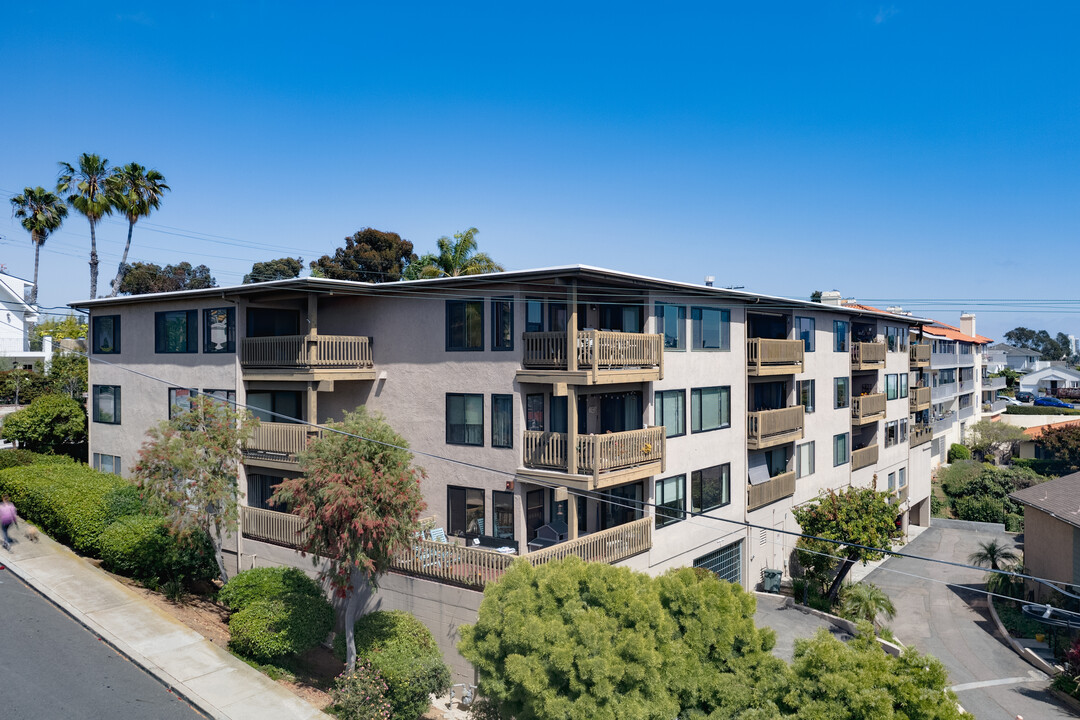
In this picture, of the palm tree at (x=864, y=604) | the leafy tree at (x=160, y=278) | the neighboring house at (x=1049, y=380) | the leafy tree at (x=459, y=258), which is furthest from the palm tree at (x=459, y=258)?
the neighboring house at (x=1049, y=380)

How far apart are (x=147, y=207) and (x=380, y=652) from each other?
3696 centimetres

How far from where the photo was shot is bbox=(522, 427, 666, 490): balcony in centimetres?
1898

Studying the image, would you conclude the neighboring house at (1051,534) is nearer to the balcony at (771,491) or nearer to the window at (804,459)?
the window at (804,459)

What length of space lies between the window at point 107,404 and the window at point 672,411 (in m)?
21.3

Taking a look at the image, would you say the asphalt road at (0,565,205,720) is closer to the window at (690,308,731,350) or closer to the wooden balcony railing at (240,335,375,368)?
the wooden balcony railing at (240,335,375,368)

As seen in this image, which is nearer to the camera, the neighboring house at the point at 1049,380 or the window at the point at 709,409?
the window at the point at 709,409

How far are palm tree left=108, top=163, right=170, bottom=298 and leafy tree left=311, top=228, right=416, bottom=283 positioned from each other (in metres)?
12.7

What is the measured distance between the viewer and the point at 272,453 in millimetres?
23141

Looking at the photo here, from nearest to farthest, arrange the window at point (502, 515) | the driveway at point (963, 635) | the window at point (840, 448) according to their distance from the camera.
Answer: the driveway at point (963, 635), the window at point (502, 515), the window at point (840, 448)

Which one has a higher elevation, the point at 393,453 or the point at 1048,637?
the point at 393,453

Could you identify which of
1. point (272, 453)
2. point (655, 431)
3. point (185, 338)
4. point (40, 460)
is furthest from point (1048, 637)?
point (40, 460)

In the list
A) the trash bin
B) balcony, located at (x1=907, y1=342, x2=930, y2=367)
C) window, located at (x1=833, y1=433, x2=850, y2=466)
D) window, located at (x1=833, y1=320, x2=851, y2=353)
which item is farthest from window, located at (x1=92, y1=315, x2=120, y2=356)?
balcony, located at (x1=907, y1=342, x2=930, y2=367)

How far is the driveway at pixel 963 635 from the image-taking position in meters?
20.1

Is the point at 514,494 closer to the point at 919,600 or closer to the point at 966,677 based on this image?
the point at 966,677
